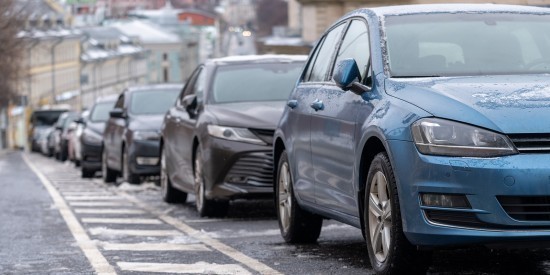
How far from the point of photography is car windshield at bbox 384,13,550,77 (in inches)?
316

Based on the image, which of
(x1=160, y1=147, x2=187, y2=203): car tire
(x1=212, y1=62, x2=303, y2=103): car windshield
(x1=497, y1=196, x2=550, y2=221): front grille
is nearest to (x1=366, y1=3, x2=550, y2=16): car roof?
(x1=497, y1=196, x2=550, y2=221): front grille

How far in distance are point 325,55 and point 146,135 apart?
1084cm

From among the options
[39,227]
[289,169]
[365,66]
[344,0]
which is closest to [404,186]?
[365,66]

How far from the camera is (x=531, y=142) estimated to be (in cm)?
673

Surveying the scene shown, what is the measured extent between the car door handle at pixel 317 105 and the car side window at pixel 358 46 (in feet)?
0.98

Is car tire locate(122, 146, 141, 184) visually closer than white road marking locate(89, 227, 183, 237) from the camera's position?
No

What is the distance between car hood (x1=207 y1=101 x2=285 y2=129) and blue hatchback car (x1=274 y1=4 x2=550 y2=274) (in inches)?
115

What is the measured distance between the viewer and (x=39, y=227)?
12445mm

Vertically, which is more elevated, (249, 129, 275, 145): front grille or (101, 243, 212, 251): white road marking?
(249, 129, 275, 145): front grille

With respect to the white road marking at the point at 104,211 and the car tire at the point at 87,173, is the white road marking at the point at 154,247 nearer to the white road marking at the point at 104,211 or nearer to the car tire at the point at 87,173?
the white road marking at the point at 104,211

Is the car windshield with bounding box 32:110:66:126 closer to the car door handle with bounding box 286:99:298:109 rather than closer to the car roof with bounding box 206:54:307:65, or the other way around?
the car roof with bounding box 206:54:307:65

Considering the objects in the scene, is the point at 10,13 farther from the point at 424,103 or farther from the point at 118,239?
→ the point at 424,103

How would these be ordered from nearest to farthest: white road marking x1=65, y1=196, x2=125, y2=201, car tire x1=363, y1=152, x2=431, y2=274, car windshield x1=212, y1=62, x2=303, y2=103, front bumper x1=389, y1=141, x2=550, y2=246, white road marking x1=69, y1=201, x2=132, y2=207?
front bumper x1=389, y1=141, x2=550, y2=246
car tire x1=363, y1=152, x2=431, y2=274
car windshield x1=212, y1=62, x2=303, y2=103
white road marking x1=69, y1=201, x2=132, y2=207
white road marking x1=65, y1=196, x2=125, y2=201

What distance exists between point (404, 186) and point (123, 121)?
14948mm
